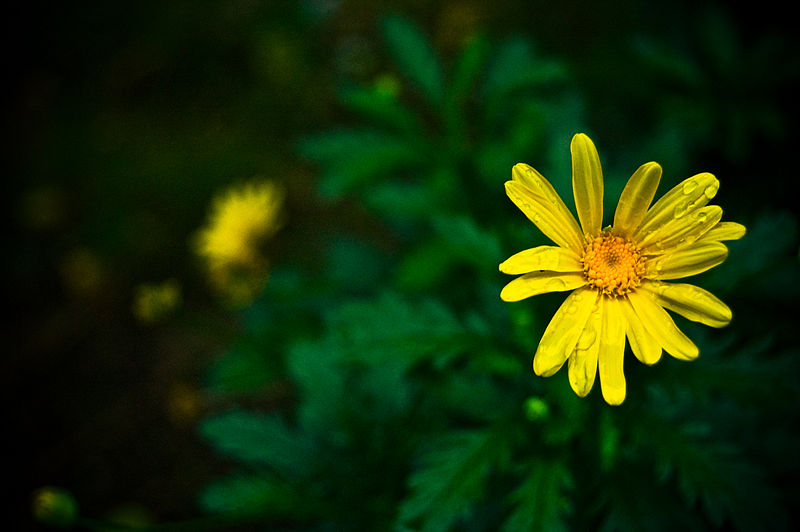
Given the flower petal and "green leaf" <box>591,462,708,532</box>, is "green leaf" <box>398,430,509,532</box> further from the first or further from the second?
the flower petal

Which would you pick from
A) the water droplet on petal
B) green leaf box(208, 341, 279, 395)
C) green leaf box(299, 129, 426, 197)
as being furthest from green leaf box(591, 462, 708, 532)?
green leaf box(208, 341, 279, 395)

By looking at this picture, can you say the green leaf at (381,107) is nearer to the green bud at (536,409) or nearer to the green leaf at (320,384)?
the green leaf at (320,384)

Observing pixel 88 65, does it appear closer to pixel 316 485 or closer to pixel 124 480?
pixel 124 480

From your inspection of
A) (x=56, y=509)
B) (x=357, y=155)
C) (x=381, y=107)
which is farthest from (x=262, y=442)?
(x=381, y=107)

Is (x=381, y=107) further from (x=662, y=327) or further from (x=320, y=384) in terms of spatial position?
(x=662, y=327)

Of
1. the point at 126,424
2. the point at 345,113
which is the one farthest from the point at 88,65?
Answer: the point at 126,424
